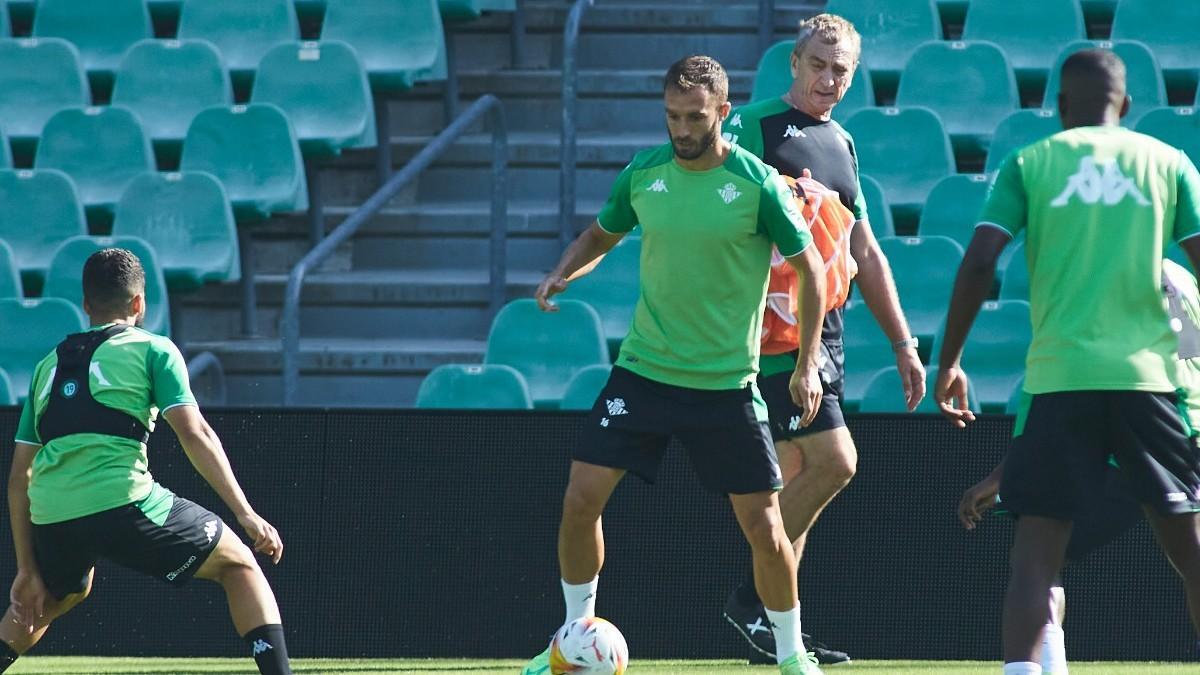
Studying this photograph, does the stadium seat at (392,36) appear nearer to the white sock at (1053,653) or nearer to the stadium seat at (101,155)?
the stadium seat at (101,155)

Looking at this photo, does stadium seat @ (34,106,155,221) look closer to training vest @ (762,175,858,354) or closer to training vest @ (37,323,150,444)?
training vest @ (37,323,150,444)

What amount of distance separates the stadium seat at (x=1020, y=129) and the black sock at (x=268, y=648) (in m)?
5.22

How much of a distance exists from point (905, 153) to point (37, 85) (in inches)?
210

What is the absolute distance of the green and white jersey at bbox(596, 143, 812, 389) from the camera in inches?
208

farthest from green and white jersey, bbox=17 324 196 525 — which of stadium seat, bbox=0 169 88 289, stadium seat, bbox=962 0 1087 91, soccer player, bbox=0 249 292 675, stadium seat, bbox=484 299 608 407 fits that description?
stadium seat, bbox=962 0 1087 91

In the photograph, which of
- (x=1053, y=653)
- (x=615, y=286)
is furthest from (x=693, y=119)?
(x=615, y=286)

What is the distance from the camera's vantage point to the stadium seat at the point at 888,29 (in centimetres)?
1044

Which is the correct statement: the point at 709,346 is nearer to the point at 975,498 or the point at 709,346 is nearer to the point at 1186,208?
the point at 975,498

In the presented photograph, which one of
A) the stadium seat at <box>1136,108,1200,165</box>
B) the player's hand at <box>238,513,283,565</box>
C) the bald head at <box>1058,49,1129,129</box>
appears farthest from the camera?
the stadium seat at <box>1136,108,1200,165</box>

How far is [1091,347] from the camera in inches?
176

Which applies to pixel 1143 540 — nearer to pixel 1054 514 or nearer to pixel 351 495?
pixel 1054 514

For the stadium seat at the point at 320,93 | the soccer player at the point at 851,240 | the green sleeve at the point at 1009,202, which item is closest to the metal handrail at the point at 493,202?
the stadium seat at the point at 320,93

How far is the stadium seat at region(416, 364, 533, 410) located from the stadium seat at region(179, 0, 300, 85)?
11.6 feet

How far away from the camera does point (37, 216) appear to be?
394 inches
